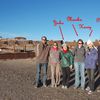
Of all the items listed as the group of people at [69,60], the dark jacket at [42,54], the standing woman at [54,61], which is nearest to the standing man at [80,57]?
the group of people at [69,60]

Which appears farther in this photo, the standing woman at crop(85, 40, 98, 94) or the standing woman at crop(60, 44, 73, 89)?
the standing woman at crop(60, 44, 73, 89)

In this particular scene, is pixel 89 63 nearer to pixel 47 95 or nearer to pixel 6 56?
pixel 47 95

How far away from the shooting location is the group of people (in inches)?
356

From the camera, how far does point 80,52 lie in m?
9.30

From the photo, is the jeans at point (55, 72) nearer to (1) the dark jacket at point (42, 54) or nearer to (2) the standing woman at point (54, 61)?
(2) the standing woman at point (54, 61)

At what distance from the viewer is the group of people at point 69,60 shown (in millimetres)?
9039

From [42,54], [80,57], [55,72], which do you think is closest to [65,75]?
[55,72]

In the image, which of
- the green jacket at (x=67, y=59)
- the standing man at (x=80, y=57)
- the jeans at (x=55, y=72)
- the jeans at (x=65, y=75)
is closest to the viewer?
the standing man at (x=80, y=57)

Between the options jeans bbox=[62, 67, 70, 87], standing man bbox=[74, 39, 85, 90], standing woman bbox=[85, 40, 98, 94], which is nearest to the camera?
standing woman bbox=[85, 40, 98, 94]

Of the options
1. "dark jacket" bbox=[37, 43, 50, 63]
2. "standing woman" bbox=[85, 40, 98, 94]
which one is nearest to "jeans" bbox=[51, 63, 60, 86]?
"dark jacket" bbox=[37, 43, 50, 63]

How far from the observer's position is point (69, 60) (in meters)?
9.70

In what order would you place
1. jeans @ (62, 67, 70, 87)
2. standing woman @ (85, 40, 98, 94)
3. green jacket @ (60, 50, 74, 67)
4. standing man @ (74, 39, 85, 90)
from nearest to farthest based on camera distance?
standing woman @ (85, 40, 98, 94) → standing man @ (74, 39, 85, 90) → green jacket @ (60, 50, 74, 67) → jeans @ (62, 67, 70, 87)

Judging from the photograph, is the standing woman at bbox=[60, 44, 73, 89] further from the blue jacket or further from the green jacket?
the blue jacket

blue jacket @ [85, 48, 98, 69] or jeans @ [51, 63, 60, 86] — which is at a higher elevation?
blue jacket @ [85, 48, 98, 69]
